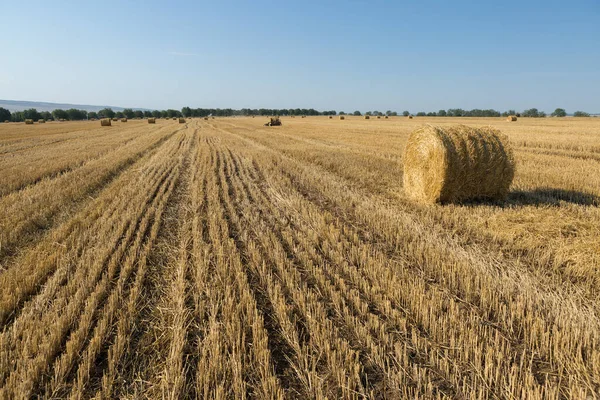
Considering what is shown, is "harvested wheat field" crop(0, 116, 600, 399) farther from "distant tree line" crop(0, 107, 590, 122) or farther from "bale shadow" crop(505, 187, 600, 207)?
"distant tree line" crop(0, 107, 590, 122)

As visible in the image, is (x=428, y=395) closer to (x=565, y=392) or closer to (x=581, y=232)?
(x=565, y=392)

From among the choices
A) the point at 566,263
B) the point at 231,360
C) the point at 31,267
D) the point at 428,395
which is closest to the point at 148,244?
the point at 31,267

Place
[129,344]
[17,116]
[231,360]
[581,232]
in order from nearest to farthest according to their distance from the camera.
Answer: [231,360]
[129,344]
[581,232]
[17,116]

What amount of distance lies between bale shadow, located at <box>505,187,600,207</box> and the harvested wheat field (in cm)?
5

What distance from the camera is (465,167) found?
7141mm

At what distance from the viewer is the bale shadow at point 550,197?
6.86 meters

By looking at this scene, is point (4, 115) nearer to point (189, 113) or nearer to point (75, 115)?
point (75, 115)

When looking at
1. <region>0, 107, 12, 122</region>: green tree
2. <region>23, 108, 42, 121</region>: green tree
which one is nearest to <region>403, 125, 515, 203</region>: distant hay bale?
<region>23, 108, 42, 121</region>: green tree

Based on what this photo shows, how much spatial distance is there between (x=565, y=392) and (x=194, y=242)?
15.0 ft

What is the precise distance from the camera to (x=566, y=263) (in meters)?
4.25

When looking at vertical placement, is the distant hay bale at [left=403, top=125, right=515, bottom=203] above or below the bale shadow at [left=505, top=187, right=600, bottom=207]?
above

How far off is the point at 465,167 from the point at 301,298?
17.2 ft

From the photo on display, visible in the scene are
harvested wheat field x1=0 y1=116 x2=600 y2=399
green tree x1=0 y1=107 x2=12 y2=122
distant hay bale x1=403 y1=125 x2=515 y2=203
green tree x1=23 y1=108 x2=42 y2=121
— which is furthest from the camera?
→ green tree x1=23 y1=108 x2=42 y2=121

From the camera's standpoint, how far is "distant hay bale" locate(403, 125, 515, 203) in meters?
7.12
